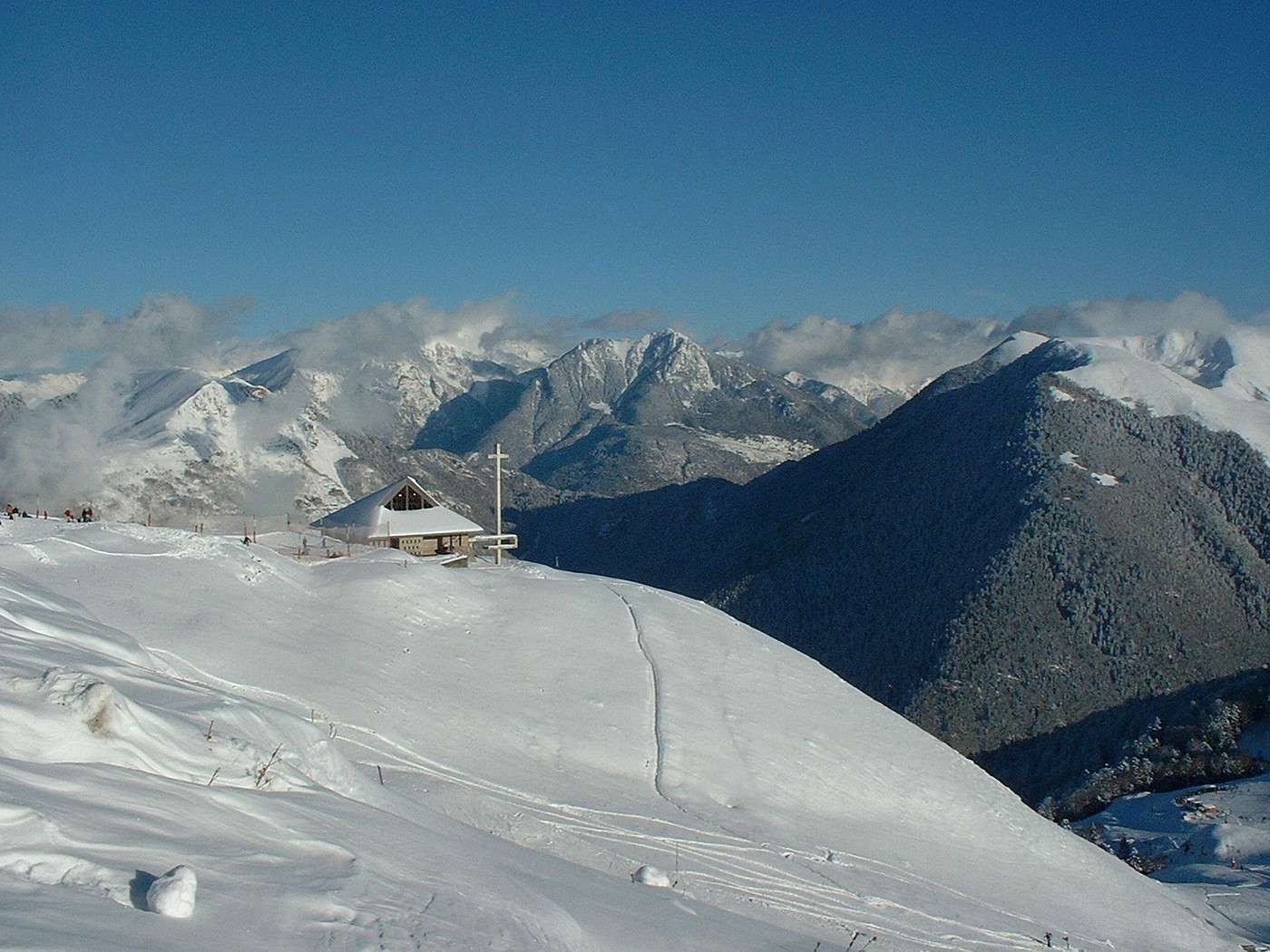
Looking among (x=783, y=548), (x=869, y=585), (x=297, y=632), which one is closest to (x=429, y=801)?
(x=297, y=632)

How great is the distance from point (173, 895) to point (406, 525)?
35445 mm

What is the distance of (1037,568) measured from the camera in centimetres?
13675

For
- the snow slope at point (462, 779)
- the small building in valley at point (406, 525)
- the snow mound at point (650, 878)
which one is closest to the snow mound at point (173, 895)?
the snow slope at point (462, 779)

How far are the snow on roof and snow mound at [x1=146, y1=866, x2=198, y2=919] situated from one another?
34458 mm

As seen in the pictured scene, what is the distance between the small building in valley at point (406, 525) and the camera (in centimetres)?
4128

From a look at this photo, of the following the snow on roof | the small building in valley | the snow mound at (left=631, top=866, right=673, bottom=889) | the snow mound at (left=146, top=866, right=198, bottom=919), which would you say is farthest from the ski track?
the snow on roof

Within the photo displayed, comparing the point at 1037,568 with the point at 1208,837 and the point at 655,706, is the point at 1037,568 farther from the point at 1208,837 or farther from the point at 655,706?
the point at 655,706

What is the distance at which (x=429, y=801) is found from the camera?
15.2 m

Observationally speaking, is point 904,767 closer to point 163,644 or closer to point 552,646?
point 552,646

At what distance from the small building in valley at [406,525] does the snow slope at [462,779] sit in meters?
7.56

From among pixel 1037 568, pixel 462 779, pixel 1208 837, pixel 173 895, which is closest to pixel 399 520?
pixel 462 779

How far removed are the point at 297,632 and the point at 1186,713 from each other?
100 metres

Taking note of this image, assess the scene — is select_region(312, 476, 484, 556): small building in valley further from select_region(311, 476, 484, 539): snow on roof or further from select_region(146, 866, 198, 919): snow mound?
select_region(146, 866, 198, 919): snow mound

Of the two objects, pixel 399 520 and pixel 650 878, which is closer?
pixel 650 878
